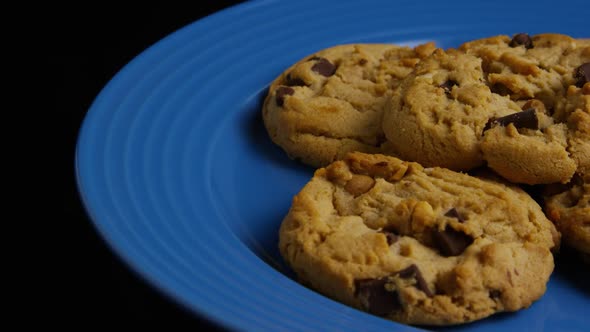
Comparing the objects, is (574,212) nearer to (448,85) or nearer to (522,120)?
(522,120)

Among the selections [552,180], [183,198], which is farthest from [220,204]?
[552,180]

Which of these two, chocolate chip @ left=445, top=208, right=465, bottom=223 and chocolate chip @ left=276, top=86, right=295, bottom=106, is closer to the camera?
chocolate chip @ left=445, top=208, right=465, bottom=223

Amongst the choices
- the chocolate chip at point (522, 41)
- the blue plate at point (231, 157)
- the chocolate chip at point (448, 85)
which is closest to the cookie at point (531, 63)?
the chocolate chip at point (522, 41)

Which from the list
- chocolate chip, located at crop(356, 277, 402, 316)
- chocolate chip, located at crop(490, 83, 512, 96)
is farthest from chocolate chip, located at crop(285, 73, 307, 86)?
chocolate chip, located at crop(356, 277, 402, 316)

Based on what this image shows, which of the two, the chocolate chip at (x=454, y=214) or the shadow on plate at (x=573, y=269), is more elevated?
the chocolate chip at (x=454, y=214)

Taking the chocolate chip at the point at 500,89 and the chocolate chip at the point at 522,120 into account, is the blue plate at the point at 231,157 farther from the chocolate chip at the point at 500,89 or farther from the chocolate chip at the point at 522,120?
the chocolate chip at the point at 500,89

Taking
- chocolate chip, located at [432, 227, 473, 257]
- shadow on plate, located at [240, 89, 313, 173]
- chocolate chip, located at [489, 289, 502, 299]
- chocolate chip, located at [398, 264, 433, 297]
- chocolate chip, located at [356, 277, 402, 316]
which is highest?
chocolate chip, located at [432, 227, 473, 257]

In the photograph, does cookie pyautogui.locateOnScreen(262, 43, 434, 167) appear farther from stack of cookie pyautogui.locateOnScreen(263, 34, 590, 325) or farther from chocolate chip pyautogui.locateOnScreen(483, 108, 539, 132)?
chocolate chip pyautogui.locateOnScreen(483, 108, 539, 132)
